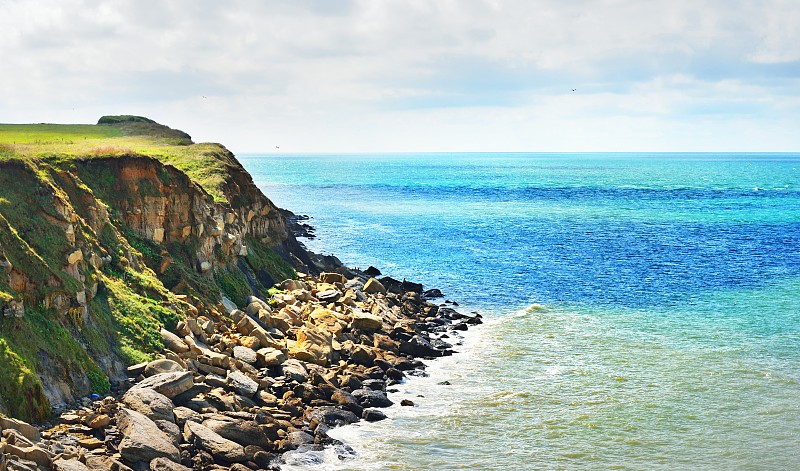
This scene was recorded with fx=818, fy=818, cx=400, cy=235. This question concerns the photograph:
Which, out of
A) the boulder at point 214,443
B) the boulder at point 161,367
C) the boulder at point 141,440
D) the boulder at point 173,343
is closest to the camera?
the boulder at point 141,440

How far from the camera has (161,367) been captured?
92.4 ft

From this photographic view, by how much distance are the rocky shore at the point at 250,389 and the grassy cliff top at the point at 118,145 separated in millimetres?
9036

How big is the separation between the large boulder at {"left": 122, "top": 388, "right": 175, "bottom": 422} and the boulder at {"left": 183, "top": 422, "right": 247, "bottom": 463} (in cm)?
77

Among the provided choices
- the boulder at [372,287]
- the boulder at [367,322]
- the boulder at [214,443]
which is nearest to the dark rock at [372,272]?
the boulder at [372,287]

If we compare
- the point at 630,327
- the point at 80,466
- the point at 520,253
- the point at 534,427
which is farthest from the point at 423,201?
the point at 80,466

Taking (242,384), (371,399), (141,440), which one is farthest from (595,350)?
(141,440)

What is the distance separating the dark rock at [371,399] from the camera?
31.0 metres

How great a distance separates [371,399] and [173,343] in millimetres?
7713

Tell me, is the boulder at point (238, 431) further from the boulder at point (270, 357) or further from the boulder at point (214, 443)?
the boulder at point (270, 357)

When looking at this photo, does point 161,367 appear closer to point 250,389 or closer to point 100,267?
point 250,389

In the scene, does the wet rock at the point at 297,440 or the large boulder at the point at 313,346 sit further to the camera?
the large boulder at the point at 313,346

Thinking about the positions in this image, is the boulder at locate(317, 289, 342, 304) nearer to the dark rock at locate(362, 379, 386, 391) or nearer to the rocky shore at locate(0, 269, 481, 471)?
the rocky shore at locate(0, 269, 481, 471)

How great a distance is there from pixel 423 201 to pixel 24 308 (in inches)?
4202

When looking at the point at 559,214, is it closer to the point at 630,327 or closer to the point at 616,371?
the point at 630,327
